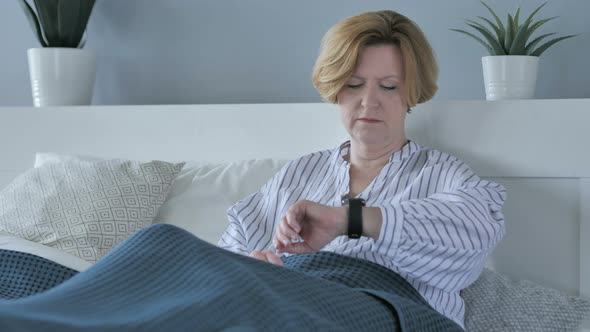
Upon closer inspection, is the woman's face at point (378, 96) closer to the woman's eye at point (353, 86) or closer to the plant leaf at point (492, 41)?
the woman's eye at point (353, 86)

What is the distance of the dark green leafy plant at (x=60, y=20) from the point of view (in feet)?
8.79

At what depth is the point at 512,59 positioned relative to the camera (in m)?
2.16

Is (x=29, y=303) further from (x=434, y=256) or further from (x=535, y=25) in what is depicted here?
(x=535, y=25)

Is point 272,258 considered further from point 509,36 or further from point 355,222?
point 509,36

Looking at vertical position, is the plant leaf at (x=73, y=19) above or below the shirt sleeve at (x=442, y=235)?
above

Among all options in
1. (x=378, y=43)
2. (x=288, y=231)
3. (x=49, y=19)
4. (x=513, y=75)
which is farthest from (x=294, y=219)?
(x=49, y=19)

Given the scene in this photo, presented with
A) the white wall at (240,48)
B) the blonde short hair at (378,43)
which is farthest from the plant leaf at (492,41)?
the blonde short hair at (378,43)

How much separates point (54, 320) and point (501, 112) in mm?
1286

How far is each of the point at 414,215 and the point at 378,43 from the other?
42cm

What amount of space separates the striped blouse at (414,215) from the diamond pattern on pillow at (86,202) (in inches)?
10.2

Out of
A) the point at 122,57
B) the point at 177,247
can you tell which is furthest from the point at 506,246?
the point at 122,57

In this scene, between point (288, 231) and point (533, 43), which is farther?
point (533, 43)

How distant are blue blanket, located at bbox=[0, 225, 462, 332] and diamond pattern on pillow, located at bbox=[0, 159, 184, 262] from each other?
0.76 metres

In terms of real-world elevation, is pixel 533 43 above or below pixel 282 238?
above
